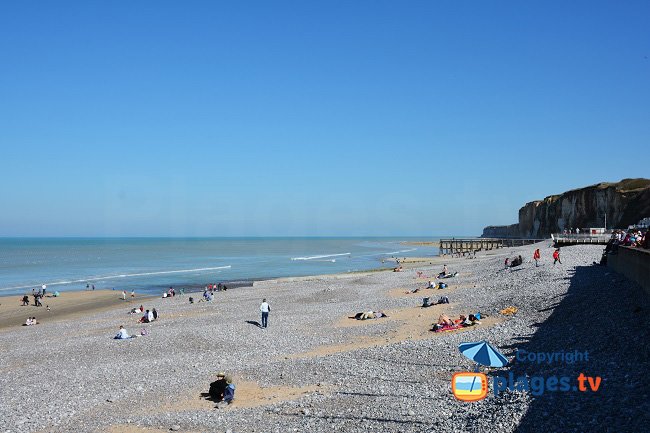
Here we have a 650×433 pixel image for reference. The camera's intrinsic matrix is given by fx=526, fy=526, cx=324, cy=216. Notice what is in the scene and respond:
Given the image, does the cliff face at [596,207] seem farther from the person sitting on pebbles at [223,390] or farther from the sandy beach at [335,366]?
the person sitting on pebbles at [223,390]

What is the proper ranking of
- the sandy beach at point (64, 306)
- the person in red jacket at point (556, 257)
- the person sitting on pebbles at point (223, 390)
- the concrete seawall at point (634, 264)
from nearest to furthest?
the person sitting on pebbles at point (223, 390), the concrete seawall at point (634, 264), the person in red jacket at point (556, 257), the sandy beach at point (64, 306)

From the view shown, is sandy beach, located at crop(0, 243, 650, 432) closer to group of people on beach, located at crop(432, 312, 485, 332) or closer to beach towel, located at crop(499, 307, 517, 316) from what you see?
beach towel, located at crop(499, 307, 517, 316)

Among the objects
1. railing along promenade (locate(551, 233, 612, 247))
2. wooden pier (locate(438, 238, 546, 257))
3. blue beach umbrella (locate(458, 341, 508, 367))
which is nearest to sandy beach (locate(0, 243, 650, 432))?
blue beach umbrella (locate(458, 341, 508, 367))

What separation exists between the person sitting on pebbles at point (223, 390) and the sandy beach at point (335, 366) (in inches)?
11.9

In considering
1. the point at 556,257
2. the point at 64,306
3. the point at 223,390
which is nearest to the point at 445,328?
the point at 223,390

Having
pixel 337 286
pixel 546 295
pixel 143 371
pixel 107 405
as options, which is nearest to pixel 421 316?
pixel 546 295

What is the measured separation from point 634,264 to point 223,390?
50.1 feet

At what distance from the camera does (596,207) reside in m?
81.1

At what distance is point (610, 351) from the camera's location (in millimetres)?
12086

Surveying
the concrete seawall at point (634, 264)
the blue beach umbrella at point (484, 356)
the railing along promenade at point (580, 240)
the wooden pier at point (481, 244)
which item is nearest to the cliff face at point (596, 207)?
the wooden pier at point (481, 244)

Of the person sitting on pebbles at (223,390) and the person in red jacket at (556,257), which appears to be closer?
the person sitting on pebbles at (223,390)

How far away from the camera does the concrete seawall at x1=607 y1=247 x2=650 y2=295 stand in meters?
16.3

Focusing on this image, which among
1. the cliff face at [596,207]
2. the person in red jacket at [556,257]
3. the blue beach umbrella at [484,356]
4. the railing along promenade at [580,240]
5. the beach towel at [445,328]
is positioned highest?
the cliff face at [596,207]

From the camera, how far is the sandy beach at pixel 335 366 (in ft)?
33.2
